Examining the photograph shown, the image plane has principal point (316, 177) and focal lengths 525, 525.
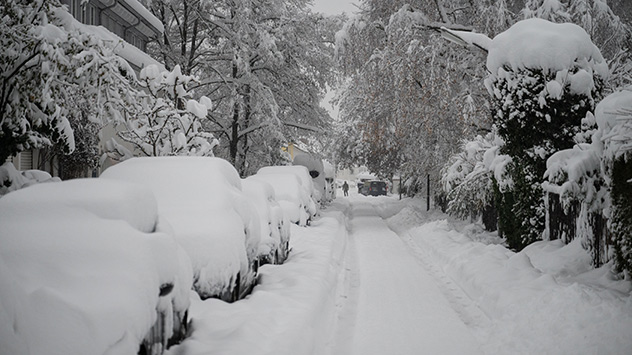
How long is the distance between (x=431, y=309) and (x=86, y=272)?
529 centimetres

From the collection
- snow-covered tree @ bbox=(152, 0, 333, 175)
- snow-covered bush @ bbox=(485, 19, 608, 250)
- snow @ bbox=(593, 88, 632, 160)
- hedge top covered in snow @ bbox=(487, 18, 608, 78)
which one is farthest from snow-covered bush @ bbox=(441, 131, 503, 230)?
snow-covered tree @ bbox=(152, 0, 333, 175)

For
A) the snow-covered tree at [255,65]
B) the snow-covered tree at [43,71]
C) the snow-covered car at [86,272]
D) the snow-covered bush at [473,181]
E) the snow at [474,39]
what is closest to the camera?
the snow-covered car at [86,272]

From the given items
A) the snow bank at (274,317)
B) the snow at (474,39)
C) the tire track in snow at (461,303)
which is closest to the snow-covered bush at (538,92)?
the snow at (474,39)

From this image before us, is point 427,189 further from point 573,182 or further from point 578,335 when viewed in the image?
point 578,335

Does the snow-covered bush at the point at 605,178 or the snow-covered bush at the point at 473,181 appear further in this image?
the snow-covered bush at the point at 473,181

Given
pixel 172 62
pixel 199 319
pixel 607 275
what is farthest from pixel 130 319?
pixel 172 62

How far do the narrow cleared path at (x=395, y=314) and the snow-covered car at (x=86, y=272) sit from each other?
8.08ft

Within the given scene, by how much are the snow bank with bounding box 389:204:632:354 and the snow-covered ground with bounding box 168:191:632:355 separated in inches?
0.6

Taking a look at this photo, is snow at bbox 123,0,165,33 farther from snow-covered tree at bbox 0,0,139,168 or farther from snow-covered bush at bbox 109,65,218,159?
snow-covered tree at bbox 0,0,139,168

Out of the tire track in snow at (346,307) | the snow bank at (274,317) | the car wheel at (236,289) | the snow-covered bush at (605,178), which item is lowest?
the tire track in snow at (346,307)

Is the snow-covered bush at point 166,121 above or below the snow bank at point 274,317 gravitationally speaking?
above

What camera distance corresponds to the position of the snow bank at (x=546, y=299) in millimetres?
5391

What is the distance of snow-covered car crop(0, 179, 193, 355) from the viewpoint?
3.12 m

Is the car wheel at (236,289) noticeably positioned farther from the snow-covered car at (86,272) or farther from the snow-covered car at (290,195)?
the snow-covered car at (290,195)
